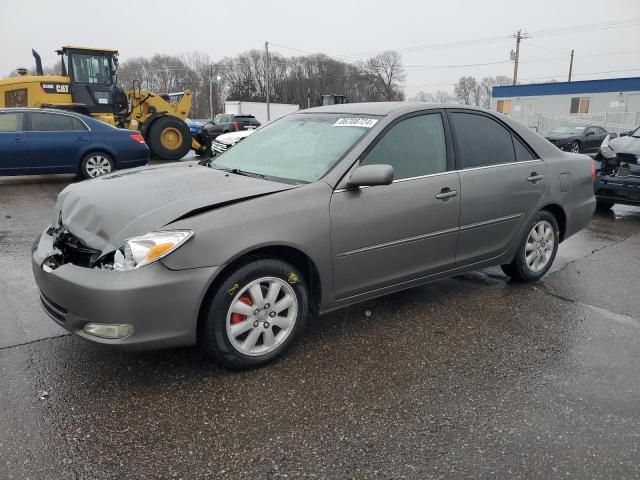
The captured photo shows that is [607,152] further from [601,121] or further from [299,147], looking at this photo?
[601,121]

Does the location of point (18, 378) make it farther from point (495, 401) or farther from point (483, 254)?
point (483, 254)

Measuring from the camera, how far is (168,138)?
14500 mm

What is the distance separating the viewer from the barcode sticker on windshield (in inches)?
146

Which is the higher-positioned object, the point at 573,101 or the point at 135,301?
the point at 573,101

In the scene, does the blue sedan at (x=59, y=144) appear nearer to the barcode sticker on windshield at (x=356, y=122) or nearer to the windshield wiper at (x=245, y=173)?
the windshield wiper at (x=245, y=173)

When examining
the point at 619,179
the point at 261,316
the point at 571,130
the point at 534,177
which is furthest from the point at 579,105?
the point at 261,316

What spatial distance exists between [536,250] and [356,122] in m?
2.22

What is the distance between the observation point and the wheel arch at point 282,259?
9.62ft

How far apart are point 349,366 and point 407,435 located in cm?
74

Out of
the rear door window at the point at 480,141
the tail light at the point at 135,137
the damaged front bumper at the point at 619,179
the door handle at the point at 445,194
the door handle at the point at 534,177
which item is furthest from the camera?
the tail light at the point at 135,137

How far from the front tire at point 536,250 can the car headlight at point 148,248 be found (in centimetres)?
316

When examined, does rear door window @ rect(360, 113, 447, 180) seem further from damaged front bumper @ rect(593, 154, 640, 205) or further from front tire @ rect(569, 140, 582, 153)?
front tire @ rect(569, 140, 582, 153)

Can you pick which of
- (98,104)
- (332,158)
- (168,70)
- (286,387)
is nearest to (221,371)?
(286,387)

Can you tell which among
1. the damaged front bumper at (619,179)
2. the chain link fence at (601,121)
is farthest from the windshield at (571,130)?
the damaged front bumper at (619,179)
